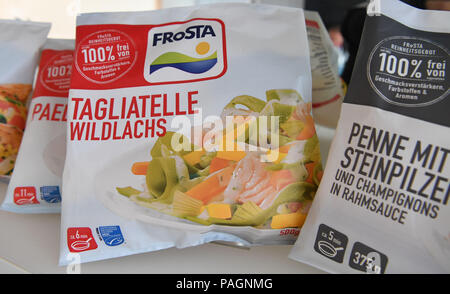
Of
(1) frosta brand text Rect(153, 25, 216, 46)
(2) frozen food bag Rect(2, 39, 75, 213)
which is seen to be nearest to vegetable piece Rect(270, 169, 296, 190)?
(1) frosta brand text Rect(153, 25, 216, 46)

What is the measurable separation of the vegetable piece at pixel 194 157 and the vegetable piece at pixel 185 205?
0.16 feet

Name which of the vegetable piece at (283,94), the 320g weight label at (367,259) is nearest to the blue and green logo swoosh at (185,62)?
the vegetable piece at (283,94)

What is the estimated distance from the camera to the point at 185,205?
559 millimetres

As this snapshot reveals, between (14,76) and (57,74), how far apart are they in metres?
0.13

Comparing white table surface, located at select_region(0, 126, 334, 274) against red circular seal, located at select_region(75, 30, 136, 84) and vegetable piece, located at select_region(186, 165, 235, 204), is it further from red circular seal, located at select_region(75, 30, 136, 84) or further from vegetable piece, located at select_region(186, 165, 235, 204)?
red circular seal, located at select_region(75, 30, 136, 84)

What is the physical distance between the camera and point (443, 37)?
476 mm

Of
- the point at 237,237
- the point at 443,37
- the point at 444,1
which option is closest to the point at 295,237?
the point at 237,237

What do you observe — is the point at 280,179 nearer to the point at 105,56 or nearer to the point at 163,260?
the point at 163,260

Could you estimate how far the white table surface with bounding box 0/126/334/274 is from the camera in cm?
55

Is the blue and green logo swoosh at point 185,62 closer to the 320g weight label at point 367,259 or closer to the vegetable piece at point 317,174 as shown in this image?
the vegetable piece at point 317,174

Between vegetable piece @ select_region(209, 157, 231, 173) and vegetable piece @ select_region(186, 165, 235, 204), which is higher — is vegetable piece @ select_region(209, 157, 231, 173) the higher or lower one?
the higher one

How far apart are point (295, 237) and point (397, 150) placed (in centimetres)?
21

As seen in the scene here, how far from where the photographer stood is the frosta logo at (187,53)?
58cm

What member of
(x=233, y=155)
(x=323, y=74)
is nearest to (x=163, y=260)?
(x=233, y=155)
